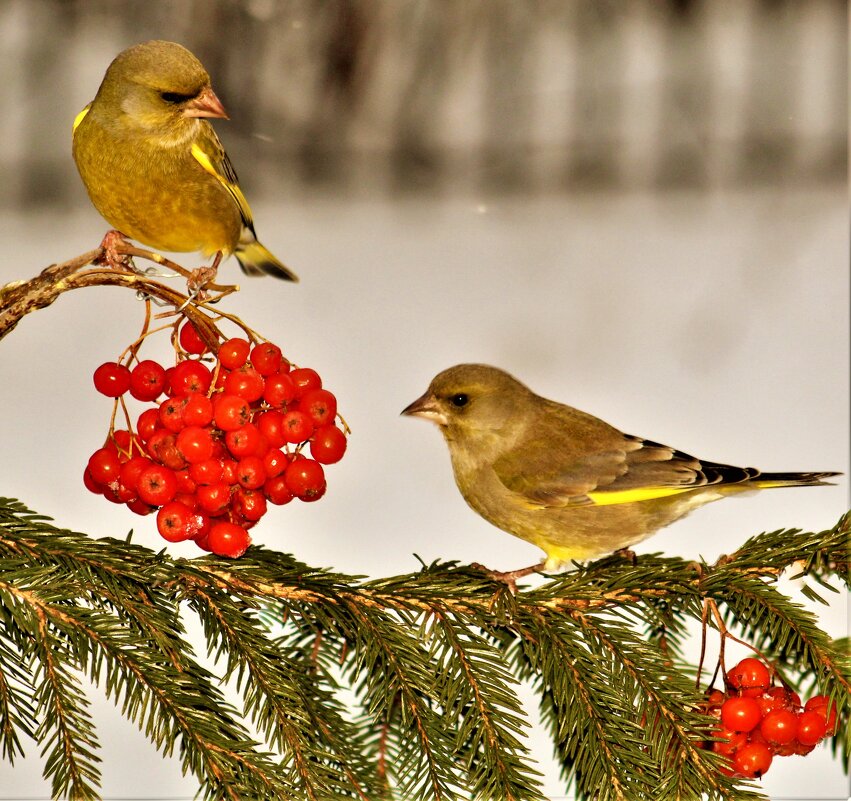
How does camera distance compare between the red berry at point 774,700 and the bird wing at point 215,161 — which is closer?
the red berry at point 774,700

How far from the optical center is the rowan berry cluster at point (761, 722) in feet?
2.48

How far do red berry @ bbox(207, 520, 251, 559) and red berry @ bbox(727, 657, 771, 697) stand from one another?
14.8 inches

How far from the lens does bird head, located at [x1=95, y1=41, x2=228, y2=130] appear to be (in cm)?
90

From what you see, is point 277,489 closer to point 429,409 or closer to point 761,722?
point 429,409

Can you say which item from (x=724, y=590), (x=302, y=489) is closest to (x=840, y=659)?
(x=724, y=590)

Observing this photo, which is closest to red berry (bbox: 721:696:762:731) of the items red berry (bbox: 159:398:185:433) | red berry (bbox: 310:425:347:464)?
red berry (bbox: 310:425:347:464)

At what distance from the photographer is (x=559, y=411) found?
1.09 metres

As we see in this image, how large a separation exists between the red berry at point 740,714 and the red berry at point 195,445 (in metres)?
0.42

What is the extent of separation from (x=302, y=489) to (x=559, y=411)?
1.20 feet

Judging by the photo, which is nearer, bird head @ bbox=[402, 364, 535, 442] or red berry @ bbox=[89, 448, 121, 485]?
red berry @ bbox=[89, 448, 121, 485]

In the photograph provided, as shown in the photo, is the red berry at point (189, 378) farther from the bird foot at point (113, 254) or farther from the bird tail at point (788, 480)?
the bird tail at point (788, 480)

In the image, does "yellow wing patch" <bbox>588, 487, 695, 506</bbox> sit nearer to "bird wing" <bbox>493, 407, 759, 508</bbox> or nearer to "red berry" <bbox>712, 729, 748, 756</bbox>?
Result: "bird wing" <bbox>493, 407, 759, 508</bbox>

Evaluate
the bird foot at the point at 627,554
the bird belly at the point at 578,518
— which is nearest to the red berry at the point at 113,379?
the bird belly at the point at 578,518

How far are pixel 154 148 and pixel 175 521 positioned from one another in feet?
1.11
